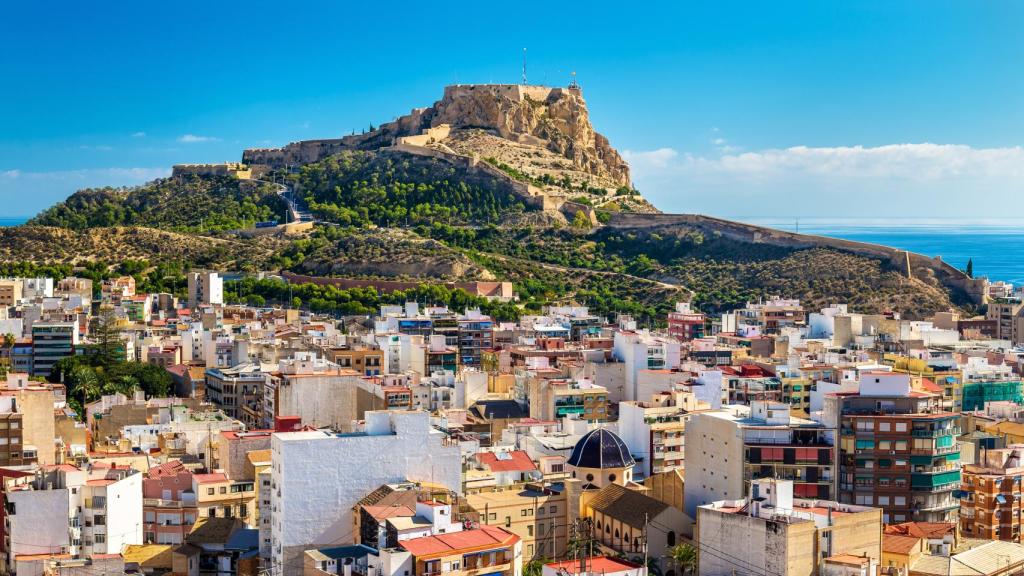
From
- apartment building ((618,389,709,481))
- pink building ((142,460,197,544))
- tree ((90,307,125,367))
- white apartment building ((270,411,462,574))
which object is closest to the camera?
white apartment building ((270,411,462,574))

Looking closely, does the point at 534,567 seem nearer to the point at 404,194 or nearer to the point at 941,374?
the point at 941,374

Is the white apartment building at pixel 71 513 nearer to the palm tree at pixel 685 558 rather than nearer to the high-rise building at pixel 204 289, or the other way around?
the palm tree at pixel 685 558

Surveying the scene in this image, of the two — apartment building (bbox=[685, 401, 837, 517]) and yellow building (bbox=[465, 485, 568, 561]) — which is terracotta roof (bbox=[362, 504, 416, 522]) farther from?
apartment building (bbox=[685, 401, 837, 517])

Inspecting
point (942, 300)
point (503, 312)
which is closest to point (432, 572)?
point (503, 312)

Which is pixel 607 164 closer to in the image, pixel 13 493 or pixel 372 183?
pixel 372 183

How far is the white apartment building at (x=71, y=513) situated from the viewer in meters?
26.6

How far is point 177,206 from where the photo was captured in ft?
330

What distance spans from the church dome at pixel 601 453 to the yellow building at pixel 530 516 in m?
1.08

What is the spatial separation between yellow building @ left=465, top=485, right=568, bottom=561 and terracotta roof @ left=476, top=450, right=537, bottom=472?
5.69ft

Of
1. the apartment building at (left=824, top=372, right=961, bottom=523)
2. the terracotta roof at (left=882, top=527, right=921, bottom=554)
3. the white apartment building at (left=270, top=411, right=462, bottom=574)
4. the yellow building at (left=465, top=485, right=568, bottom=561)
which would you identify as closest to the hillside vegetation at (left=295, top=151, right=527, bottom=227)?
the yellow building at (left=465, top=485, right=568, bottom=561)

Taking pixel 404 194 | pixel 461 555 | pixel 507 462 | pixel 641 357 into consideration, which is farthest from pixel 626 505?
pixel 404 194

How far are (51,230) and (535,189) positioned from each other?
1169 inches

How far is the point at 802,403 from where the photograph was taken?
40.6 meters

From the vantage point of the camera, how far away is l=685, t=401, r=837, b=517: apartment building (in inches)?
1064
